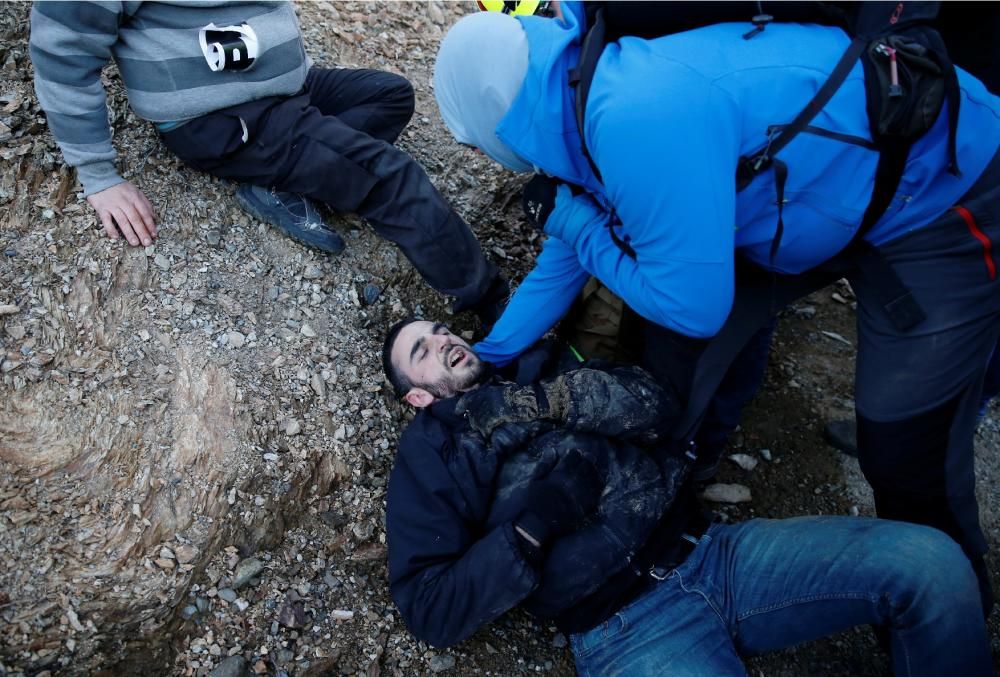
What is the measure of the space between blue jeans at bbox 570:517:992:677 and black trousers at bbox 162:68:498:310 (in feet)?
5.80

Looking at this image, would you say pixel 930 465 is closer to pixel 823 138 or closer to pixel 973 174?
pixel 973 174

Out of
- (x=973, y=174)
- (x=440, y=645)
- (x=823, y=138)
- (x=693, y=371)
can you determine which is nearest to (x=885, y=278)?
(x=973, y=174)

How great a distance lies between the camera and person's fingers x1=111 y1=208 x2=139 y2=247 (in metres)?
3.46

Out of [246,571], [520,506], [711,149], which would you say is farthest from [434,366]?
[711,149]

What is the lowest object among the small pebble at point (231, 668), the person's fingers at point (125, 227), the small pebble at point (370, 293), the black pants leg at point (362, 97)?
the small pebble at point (231, 668)

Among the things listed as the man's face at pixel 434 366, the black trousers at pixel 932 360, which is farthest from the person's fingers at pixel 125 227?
the black trousers at pixel 932 360

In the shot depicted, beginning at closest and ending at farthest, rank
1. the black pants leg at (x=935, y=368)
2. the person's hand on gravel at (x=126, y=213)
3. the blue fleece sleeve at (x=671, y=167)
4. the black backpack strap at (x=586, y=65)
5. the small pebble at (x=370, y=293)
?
the blue fleece sleeve at (x=671, y=167) < the black backpack strap at (x=586, y=65) < the black pants leg at (x=935, y=368) < the person's hand on gravel at (x=126, y=213) < the small pebble at (x=370, y=293)

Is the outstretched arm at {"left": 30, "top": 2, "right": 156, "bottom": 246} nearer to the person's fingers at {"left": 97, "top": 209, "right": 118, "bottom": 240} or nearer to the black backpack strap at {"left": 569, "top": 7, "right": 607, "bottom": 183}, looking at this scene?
the person's fingers at {"left": 97, "top": 209, "right": 118, "bottom": 240}

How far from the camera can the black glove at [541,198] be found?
114 inches

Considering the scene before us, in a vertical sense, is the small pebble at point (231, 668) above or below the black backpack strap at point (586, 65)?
below

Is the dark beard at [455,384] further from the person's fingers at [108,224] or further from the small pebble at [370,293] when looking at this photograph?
the person's fingers at [108,224]

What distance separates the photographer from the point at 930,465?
2795mm

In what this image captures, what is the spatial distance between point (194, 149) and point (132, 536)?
178 centimetres

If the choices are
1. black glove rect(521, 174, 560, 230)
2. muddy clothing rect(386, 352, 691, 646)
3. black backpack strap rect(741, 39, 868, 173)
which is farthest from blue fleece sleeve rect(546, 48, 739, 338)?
muddy clothing rect(386, 352, 691, 646)
